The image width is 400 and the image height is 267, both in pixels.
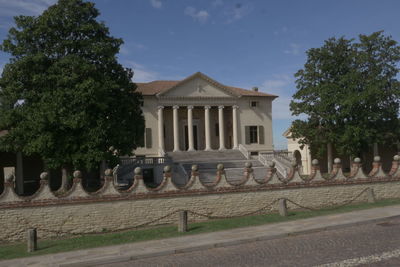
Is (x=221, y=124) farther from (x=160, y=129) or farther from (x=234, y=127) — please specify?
(x=160, y=129)

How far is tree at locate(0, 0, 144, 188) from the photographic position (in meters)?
15.5

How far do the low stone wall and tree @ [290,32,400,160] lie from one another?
8.93m

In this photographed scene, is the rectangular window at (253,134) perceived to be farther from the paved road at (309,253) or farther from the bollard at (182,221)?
the paved road at (309,253)

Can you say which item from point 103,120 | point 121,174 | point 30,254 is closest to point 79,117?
point 103,120

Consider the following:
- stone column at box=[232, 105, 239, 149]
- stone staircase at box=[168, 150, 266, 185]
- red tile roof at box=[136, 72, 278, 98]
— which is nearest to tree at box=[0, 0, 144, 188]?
stone staircase at box=[168, 150, 266, 185]

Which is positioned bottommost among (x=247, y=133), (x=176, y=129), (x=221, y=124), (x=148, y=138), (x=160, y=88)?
(x=148, y=138)

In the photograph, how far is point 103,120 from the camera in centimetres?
1641

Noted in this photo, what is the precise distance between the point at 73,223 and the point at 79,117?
4730 mm

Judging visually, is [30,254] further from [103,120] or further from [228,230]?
[103,120]

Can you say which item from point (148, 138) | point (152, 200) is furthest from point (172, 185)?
point (148, 138)

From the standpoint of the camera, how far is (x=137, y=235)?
40.0 feet

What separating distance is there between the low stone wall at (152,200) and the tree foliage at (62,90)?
3.08m

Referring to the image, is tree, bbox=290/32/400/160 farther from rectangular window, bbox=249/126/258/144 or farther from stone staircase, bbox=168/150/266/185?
rectangular window, bbox=249/126/258/144

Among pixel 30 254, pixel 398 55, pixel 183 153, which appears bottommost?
pixel 30 254
